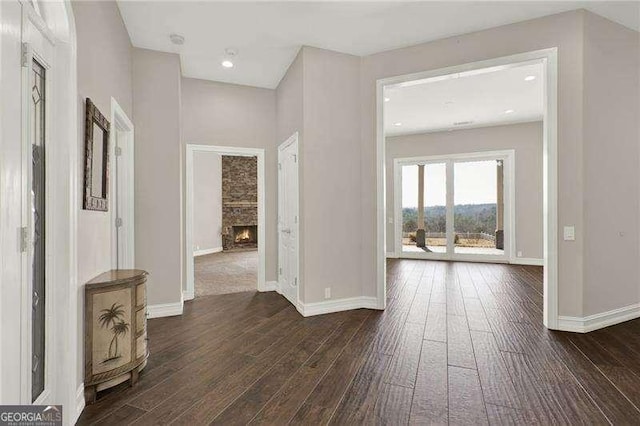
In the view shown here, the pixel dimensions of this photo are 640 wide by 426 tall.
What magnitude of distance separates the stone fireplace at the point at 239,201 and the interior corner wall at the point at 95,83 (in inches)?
284

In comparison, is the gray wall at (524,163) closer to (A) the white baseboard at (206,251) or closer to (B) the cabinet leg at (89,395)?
(A) the white baseboard at (206,251)

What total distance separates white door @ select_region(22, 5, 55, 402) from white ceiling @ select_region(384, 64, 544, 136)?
3648mm

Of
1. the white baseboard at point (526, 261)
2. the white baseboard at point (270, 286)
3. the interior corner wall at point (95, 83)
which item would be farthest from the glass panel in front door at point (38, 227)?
the white baseboard at point (526, 261)

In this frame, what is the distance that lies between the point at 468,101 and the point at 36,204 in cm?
634

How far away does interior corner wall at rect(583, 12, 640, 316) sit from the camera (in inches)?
127

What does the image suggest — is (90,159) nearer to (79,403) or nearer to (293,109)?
(79,403)

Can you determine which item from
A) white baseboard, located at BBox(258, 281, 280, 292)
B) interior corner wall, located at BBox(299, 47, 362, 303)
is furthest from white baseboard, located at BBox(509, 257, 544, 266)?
white baseboard, located at BBox(258, 281, 280, 292)

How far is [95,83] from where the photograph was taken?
2367 millimetres

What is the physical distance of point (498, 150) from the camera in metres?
7.43

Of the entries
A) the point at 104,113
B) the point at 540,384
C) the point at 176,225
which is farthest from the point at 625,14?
the point at 176,225

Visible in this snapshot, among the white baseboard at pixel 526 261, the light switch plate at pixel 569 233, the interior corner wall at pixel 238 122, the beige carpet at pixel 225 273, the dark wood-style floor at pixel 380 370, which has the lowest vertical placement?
the dark wood-style floor at pixel 380 370

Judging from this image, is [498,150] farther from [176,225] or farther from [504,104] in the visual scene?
[176,225]

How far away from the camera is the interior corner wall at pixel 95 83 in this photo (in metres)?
2.05

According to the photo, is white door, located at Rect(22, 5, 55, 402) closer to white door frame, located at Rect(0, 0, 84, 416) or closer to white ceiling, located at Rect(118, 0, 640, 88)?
white door frame, located at Rect(0, 0, 84, 416)
